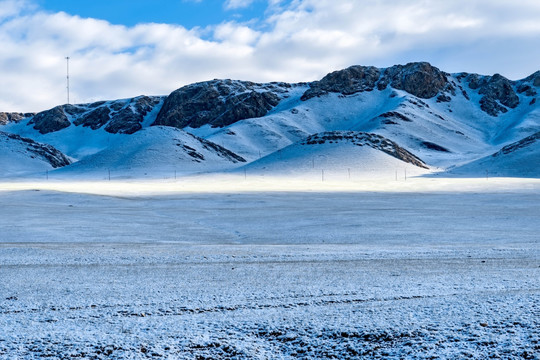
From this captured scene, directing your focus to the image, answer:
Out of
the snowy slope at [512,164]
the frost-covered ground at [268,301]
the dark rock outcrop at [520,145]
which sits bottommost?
the frost-covered ground at [268,301]

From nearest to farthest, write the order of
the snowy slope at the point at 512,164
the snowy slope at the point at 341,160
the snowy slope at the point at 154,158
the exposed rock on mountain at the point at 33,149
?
the snowy slope at the point at 341,160 < the snowy slope at the point at 512,164 < the snowy slope at the point at 154,158 < the exposed rock on mountain at the point at 33,149

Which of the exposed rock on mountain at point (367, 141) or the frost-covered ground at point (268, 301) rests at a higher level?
the exposed rock on mountain at point (367, 141)

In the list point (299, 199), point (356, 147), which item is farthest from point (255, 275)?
point (356, 147)

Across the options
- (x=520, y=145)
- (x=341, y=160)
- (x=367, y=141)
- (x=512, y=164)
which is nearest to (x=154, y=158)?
(x=341, y=160)

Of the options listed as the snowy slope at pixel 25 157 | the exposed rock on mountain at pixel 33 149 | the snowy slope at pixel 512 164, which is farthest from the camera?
the exposed rock on mountain at pixel 33 149

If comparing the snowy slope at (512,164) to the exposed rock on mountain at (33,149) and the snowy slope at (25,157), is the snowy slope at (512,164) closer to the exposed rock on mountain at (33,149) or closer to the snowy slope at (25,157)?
the snowy slope at (25,157)

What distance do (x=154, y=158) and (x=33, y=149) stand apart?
58.5 meters

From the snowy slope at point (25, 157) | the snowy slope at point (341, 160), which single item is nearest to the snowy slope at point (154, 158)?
the snowy slope at point (341, 160)

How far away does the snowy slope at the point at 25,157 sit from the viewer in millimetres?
135875

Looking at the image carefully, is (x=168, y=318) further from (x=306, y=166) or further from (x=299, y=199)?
(x=306, y=166)

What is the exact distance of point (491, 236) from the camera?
18.6 metres

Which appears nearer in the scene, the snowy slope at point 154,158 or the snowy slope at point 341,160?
the snowy slope at point 341,160

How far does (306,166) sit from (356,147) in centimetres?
1454

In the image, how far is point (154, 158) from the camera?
114 m
